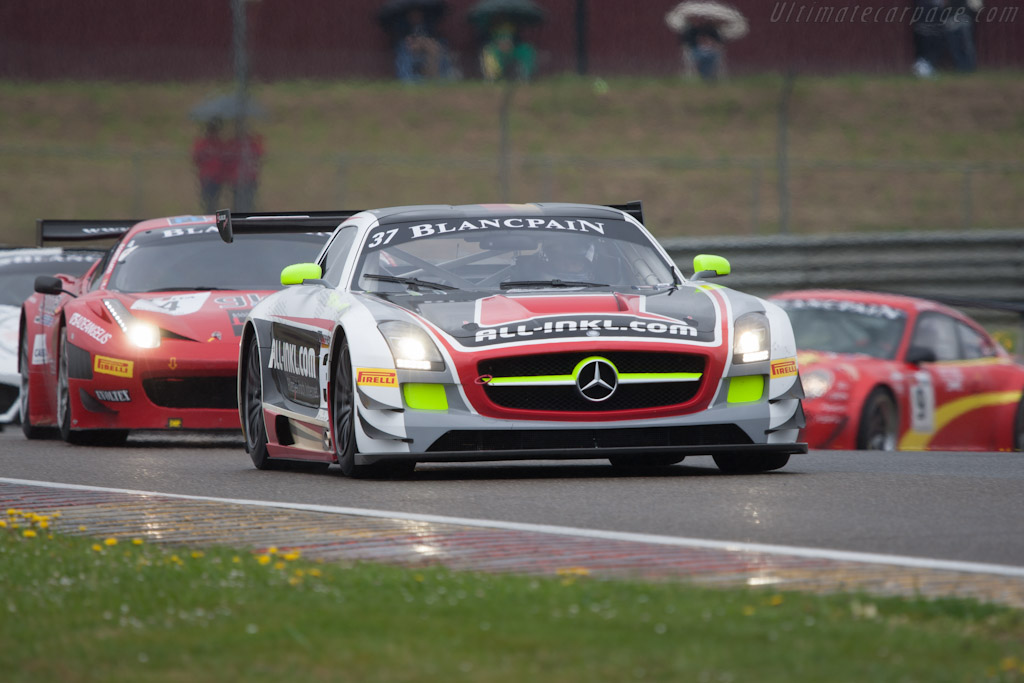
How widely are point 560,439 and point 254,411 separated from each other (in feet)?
7.93

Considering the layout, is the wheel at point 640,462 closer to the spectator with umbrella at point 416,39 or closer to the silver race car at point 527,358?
the silver race car at point 527,358

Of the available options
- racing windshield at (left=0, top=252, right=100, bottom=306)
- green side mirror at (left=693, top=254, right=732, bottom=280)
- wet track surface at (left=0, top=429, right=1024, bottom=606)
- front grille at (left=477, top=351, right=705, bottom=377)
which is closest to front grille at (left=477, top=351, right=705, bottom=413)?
front grille at (left=477, top=351, right=705, bottom=377)

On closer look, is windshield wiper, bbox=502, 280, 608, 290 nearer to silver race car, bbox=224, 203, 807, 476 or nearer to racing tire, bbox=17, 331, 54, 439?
silver race car, bbox=224, 203, 807, 476

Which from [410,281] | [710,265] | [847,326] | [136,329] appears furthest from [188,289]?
[847,326]

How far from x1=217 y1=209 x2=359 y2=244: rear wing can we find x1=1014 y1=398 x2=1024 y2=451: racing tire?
5876mm

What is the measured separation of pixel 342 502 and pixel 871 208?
85.7ft

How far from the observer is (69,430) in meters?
12.1

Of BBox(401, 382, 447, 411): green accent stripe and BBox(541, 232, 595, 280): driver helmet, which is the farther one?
BBox(541, 232, 595, 280): driver helmet

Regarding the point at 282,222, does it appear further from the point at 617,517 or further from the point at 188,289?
the point at 617,517

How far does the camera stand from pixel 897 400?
1369cm

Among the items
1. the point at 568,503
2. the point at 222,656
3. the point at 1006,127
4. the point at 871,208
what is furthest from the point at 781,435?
the point at 1006,127

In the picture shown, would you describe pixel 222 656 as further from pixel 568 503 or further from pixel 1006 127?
pixel 1006 127

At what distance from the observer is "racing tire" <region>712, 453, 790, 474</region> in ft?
29.3

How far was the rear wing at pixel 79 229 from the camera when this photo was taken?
46.3ft
